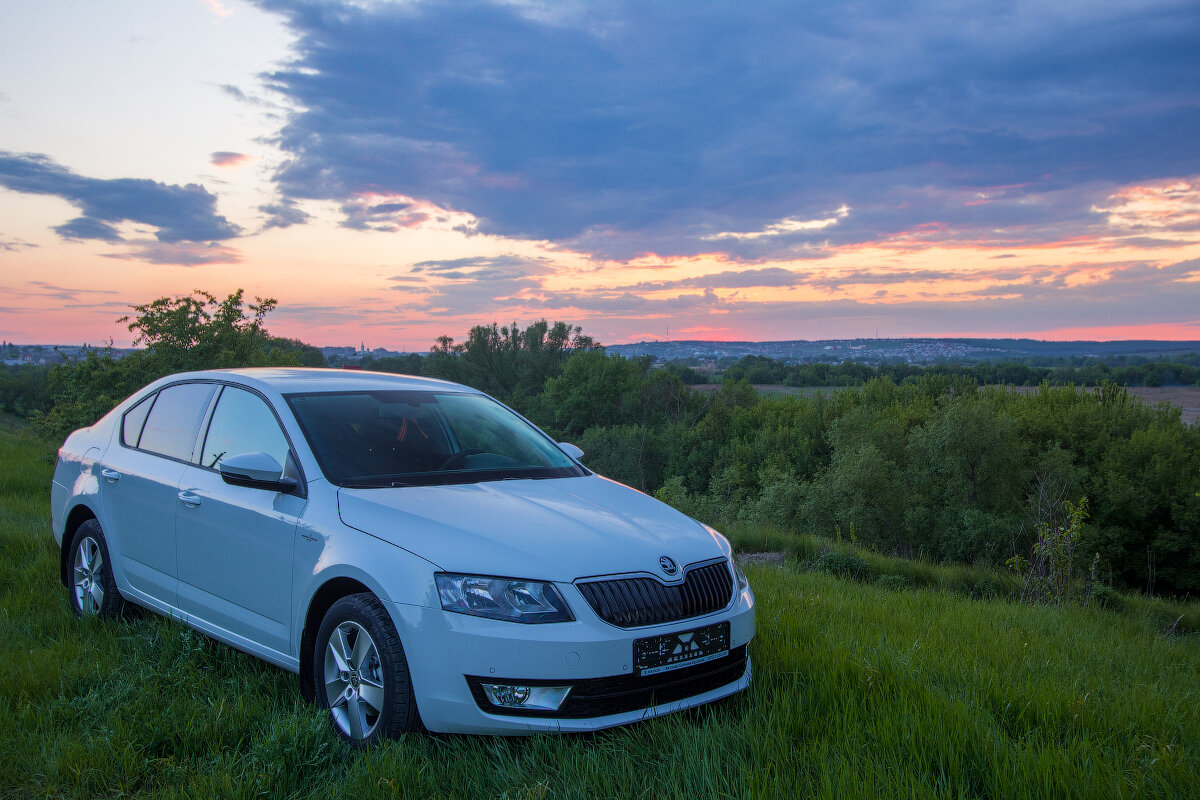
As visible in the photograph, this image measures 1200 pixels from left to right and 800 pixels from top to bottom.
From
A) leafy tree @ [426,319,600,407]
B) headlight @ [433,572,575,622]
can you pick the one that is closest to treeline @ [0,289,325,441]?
headlight @ [433,572,575,622]

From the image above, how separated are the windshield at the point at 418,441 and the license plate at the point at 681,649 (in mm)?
1353

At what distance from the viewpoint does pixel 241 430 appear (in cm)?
422

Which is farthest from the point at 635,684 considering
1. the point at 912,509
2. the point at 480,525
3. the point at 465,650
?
the point at 912,509

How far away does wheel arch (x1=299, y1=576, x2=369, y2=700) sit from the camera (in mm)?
3361

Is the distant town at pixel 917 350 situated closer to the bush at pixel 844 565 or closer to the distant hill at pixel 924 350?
the distant hill at pixel 924 350

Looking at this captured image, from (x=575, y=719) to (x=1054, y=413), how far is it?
55.4 m

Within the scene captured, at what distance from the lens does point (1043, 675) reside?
3877 mm

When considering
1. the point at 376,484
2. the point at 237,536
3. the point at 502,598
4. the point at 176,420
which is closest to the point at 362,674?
the point at 502,598

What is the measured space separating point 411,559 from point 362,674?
560mm

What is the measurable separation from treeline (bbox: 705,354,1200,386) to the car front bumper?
61.1 m

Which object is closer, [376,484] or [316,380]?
[376,484]

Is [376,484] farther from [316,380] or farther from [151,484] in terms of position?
[151,484]

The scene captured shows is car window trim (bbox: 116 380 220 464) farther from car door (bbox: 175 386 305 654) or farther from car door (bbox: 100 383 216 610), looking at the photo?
car door (bbox: 175 386 305 654)

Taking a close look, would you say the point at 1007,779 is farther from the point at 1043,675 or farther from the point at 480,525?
the point at 480,525
